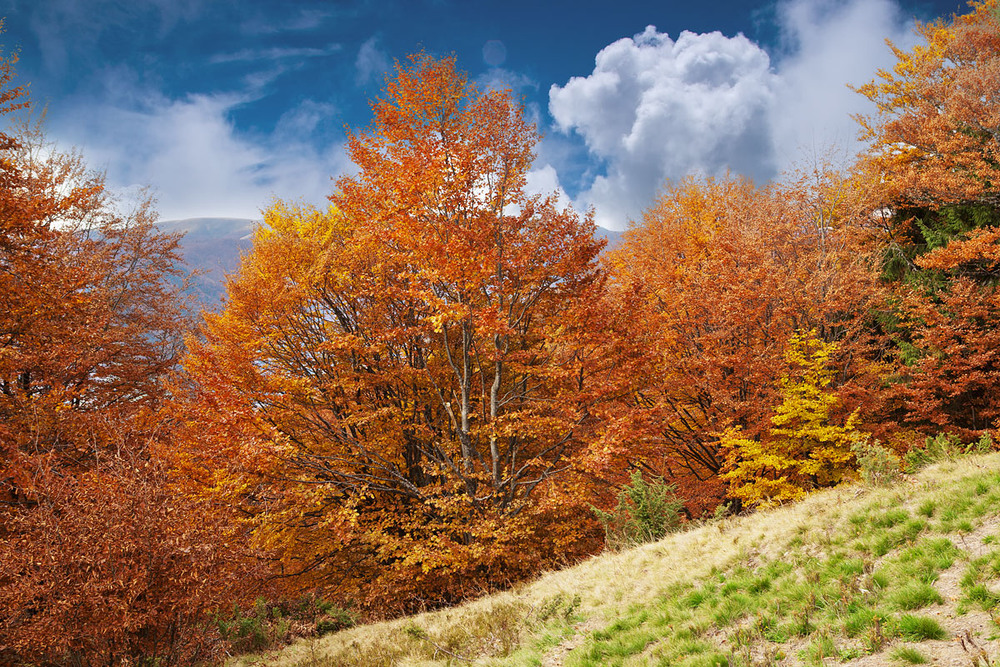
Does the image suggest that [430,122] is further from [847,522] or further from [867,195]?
[867,195]

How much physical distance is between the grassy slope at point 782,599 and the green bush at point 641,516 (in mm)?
1512

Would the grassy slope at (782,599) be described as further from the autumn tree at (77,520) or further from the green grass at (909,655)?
the autumn tree at (77,520)

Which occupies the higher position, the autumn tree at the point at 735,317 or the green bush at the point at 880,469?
the autumn tree at the point at 735,317

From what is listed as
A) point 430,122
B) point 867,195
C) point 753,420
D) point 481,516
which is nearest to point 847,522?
point 481,516

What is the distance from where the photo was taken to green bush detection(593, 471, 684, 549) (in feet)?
38.4

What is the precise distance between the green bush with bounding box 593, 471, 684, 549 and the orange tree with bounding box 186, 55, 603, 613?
40.0 inches

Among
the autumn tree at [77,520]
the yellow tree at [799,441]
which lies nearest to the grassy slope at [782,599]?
the autumn tree at [77,520]

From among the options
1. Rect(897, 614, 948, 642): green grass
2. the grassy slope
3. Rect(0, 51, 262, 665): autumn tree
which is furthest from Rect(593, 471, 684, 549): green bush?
Rect(0, 51, 262, 665): autumn tree

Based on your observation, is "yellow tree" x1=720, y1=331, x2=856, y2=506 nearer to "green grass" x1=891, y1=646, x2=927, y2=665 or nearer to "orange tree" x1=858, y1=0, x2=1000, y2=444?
"orange tree" x1=858, y1=0, x2=1000, y2=444

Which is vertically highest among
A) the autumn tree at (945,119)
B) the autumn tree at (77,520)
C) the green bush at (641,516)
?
the autumn tree at (945,119)

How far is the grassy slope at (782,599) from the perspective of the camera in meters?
5.05

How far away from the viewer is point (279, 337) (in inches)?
650

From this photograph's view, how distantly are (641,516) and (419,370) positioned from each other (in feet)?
22.7

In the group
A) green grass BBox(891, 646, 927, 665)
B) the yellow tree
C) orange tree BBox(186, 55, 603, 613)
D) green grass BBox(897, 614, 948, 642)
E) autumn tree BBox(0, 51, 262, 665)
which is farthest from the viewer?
the yellow tree
